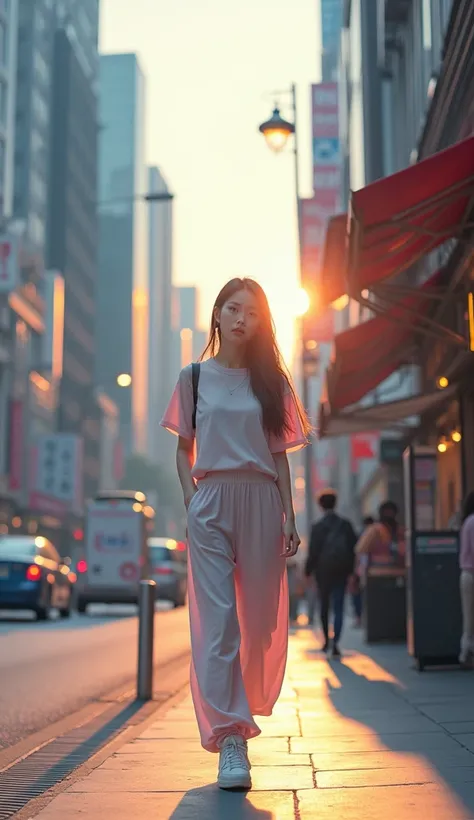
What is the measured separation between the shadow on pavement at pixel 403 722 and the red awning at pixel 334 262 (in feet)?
11.5

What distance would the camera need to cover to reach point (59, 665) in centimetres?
1406

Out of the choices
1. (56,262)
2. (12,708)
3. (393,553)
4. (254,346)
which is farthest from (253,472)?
(56,262)

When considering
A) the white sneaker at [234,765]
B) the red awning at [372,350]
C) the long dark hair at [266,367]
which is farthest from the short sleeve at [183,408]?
the red awning at [372,350]

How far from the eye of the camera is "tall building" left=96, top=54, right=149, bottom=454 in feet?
564

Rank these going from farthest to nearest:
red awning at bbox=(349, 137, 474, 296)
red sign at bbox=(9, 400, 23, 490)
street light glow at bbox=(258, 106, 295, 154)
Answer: red sign at bbox=(9, 400, 23, 490), street light glow at bbox=(258, 106, 295, 154), red awning at bbox=(349, 137, 474, 296)

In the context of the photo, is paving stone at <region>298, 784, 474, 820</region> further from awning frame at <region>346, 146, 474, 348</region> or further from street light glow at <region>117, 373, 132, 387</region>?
street light glow at <region>117, 373, 132, 387</region>

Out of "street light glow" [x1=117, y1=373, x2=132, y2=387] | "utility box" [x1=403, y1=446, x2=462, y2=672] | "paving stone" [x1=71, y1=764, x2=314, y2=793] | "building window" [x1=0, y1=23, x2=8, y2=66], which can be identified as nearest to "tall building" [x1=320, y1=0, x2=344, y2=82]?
"building window" [x1=0, y1=23, x2=8, y2=66]

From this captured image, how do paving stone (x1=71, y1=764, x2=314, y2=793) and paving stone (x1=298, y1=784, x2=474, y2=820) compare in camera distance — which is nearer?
paving stone (x1=298, y1=784, x2=474, y2=820)

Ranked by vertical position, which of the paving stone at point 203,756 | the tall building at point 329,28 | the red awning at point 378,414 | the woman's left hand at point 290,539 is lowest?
the paving stone at point 203,756

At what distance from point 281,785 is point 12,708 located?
4.64m

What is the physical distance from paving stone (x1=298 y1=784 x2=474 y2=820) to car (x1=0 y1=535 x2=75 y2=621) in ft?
63.4

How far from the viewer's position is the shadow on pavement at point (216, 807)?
4777 mm

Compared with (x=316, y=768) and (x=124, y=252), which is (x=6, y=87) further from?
(x=124, y=252)

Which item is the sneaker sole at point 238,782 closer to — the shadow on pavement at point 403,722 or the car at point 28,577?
the shadow on pavement at point 403,722
